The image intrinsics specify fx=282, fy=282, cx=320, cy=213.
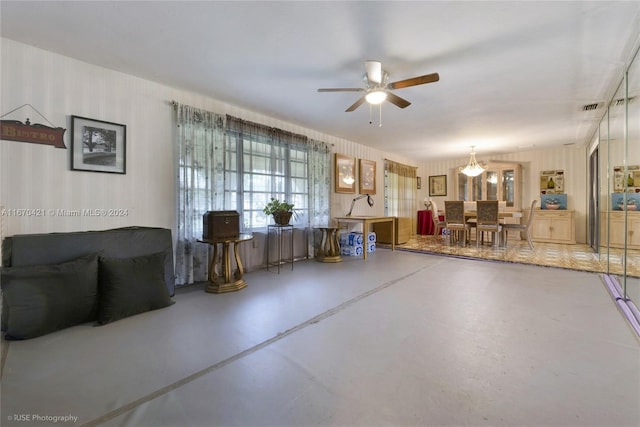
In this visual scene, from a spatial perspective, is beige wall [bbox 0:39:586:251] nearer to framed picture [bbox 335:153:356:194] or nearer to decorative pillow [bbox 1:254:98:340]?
decorative pillow [bbox 1:254:98:340]

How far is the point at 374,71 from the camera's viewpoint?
8.52 feet

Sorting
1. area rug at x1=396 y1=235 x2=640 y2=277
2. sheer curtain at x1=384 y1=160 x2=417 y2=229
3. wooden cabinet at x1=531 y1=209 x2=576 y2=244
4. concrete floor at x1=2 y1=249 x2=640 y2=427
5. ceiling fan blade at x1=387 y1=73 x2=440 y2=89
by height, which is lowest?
concrete floor at x1=2 y1=249 x2=640 y2=427

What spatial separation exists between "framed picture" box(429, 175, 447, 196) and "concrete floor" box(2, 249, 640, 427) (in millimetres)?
5854

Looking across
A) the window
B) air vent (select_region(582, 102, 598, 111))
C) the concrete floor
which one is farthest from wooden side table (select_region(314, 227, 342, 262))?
air vent (select_region(582, 102, 598, 111))

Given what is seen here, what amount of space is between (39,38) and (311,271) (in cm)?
359

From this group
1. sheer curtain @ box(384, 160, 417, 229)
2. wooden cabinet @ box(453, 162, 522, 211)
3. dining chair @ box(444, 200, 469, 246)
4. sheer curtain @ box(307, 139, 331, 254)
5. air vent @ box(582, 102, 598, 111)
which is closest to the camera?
air vent @ box(582, 102, 598, 111)

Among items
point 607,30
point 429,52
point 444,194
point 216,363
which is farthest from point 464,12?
point 444,194

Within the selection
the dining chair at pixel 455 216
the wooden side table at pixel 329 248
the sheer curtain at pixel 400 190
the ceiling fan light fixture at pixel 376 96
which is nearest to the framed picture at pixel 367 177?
the sheer curtain at pixel 400 190

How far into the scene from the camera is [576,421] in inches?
49.3

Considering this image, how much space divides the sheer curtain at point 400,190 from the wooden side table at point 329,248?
93.6 inches

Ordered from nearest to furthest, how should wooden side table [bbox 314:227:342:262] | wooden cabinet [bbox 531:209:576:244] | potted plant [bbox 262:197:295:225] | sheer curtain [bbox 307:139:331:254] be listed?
1. potted plant [bbox 262:197:295:225]
2. wooden side table [bbox 314:227:342:262]
3. sheer curtain [bbox 307:139:331:254]
4. wooden cabinet [bbox 531:209:576:244]

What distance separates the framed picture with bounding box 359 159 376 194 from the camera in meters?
6.18

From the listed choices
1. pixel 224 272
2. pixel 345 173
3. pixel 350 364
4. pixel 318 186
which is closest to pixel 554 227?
pixel 345 173

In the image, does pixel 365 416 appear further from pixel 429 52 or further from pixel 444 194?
pixel 444 194
